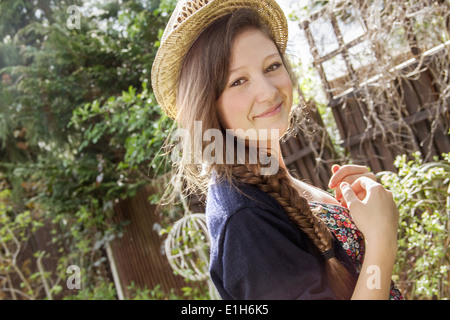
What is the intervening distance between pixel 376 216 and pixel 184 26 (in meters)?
0.76

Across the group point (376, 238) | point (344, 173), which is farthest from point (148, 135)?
point (376, 238)

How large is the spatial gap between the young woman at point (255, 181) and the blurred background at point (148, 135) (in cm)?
62

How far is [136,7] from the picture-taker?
4781 mm

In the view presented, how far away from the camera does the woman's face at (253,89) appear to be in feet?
4.27

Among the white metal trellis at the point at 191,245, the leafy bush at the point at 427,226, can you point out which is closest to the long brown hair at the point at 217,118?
the leafy bush at the point at 427,226

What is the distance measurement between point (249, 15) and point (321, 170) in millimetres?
2728

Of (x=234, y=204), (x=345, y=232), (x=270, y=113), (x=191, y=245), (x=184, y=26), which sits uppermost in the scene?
(x=184, y=26)

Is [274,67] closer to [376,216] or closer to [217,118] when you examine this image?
[217,118]

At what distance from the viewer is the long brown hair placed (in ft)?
3.89

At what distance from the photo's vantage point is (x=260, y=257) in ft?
3.33

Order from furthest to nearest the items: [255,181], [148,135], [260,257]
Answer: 1. [148,135]
2. [255,181]
3. [260,257]

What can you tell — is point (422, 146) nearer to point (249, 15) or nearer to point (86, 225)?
point (249, 15)

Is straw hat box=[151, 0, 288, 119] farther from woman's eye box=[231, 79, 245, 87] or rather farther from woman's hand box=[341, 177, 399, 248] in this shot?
woman's hand box=[341, 177, 399, 248]
